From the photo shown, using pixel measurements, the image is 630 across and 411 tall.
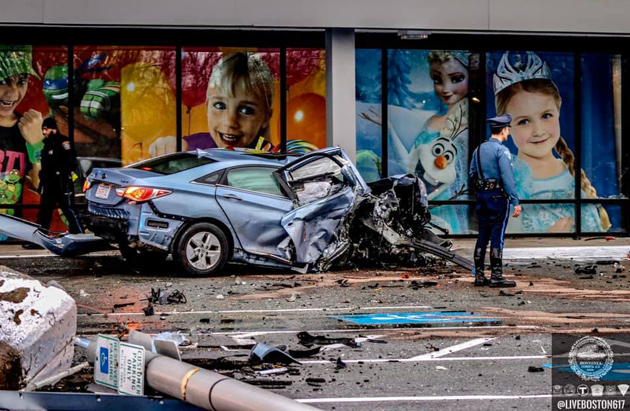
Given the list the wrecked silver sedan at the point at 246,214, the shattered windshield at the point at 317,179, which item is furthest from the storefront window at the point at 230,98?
the shattered windshield at the point at 317,179

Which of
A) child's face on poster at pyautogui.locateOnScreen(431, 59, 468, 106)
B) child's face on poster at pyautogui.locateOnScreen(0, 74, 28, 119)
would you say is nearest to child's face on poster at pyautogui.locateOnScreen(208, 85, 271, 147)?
child's face on poster at pyautogui.locateOnScreen(431, 59, 468, 106)

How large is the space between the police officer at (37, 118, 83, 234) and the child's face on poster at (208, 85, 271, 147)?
9.80 feet

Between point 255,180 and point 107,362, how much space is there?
7255 millimetres

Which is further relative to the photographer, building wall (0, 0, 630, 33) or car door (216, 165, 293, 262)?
building wall (0, 0, 630, 33)

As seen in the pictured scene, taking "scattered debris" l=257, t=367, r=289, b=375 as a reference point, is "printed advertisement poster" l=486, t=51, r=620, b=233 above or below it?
above

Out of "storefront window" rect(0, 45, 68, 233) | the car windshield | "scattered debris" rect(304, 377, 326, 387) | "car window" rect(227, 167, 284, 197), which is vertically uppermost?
"storefront window" rect(0, 45, 68, 233)

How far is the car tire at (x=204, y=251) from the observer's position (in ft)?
41.6

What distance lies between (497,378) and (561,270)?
7363mm

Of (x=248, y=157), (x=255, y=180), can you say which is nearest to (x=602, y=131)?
(x=248, y=157)

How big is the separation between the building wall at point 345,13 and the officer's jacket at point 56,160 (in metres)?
1.97

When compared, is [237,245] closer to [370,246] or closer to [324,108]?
[370,246]

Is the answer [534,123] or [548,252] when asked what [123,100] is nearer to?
[534,123]

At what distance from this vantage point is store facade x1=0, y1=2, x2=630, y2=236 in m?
17.7

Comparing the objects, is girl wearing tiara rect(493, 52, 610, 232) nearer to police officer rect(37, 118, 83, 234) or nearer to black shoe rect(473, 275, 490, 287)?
black shoe rect(473, 275, 490, 287)
